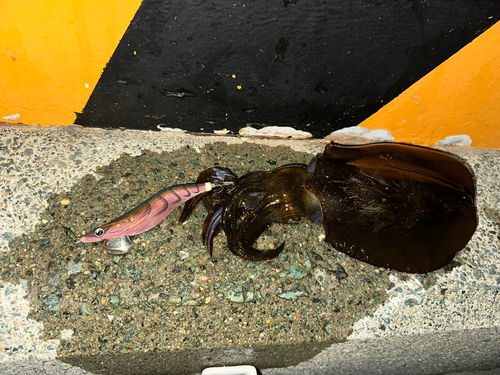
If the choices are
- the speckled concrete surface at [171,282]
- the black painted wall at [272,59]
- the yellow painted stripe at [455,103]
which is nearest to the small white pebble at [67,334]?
the speckled concrete surface at [171,282]

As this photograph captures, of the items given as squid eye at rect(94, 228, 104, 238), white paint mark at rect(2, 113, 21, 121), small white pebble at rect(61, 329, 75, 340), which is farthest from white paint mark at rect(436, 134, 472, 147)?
white paint mark at rect(2, 113, 21, 121)

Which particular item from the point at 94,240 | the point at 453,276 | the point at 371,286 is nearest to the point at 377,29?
the point at 371,286

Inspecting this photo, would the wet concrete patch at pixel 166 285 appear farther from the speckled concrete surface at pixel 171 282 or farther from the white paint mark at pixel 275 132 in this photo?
the white paint mark at pixel 275 132

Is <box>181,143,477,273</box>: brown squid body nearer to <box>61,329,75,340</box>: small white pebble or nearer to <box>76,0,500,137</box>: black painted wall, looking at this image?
<box>76,0,500,137</box>: black painted wall

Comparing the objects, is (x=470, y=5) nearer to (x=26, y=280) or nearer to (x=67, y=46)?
(x=67, y=46)

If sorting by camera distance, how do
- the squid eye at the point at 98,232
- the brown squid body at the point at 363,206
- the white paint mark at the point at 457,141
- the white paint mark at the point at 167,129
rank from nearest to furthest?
the squid eye at the point at 98,232
the brown squid body at the point at 363,206
the white paint mark at the point at 167,129
the white paint mark at the point at 457,141
